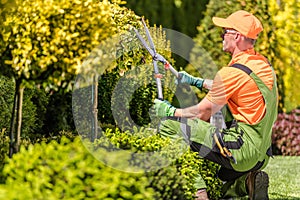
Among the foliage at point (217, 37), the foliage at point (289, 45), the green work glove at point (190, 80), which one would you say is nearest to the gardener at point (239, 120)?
the green work glove at point (190, 80)

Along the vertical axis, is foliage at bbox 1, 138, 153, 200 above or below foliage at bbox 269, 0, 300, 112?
below

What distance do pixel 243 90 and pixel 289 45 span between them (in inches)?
225

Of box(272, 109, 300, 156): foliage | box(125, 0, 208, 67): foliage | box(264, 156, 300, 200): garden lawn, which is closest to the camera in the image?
box(264, 156, 300, 200): garden lawn

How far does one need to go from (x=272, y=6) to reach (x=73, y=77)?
6.34 meters

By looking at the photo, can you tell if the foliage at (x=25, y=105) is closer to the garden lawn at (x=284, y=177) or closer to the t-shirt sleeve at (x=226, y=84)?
the t-shirt sleeve at (x=226, y=84)

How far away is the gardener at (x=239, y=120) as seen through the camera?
4980 millimetres

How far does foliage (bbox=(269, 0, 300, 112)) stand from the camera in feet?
34.2

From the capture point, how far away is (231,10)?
9.36m

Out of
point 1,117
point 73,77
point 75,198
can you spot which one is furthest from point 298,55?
point 75,198

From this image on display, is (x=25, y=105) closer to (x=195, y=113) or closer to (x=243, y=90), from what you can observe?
(x=195, y=113)

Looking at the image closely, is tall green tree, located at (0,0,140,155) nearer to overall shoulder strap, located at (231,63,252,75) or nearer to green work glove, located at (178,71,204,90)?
overall shoulder strap, located at (231,63,252,75)

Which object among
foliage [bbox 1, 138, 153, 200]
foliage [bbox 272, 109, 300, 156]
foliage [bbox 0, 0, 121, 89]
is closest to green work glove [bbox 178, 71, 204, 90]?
foliage [bbox 0, 0, 121, 89]

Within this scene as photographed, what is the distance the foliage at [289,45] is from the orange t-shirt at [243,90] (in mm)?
5393

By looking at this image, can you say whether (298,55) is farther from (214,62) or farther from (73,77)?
(73,77)
